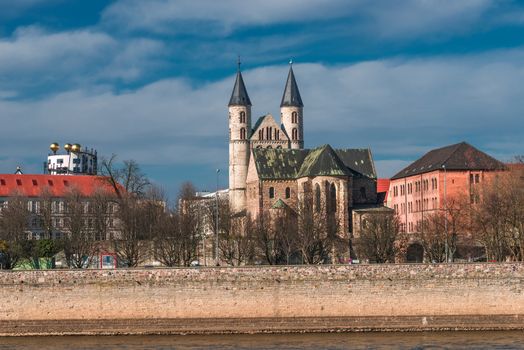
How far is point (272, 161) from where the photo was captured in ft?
441

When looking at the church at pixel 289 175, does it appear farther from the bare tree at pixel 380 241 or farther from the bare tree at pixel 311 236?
the bare tree at pixel 380 241

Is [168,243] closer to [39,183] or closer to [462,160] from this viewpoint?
[462,160]

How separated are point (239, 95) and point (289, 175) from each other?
26.5 meters

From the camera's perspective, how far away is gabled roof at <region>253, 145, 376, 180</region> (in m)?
130

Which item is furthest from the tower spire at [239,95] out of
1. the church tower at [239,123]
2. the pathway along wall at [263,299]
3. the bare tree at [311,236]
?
the pathway along wall at [263,299]

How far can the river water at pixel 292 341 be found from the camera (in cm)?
5156

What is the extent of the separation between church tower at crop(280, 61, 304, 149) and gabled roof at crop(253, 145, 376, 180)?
24889mm

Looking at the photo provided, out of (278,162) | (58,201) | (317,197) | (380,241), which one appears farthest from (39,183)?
(380,241)

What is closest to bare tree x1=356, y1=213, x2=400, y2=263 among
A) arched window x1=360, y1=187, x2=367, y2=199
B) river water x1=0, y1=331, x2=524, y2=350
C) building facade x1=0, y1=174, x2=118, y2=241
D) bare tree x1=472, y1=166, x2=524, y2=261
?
bare tree x1=472, y1=166, x2=524, y2=261

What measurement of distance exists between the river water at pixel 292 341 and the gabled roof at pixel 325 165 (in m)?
69.7

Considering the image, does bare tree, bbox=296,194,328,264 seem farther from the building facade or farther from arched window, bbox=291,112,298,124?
arched window, bbox=291,112,298,124

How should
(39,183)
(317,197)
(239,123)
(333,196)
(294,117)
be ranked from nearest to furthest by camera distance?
(317,197) < (333,196) < (39,183) < (239,123) < (294,117)

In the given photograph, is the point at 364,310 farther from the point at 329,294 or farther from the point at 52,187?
the point at 52,187

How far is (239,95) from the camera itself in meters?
156
